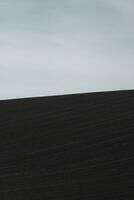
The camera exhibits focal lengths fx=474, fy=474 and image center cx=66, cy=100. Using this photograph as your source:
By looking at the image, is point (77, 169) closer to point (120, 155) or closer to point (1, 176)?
point (120, 155)

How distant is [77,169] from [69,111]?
124cm

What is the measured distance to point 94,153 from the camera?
5.16 metres

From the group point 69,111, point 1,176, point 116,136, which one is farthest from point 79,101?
point 1,176

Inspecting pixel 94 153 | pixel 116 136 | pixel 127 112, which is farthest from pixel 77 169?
pixel 127 112

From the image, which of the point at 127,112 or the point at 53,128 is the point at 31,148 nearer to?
the point at 53,128

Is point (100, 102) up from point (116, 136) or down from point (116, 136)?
up

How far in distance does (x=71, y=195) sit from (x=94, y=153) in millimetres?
604

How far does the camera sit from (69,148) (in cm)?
532

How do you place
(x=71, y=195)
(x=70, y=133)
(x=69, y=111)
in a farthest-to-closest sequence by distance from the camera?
(x=69, y=111) → (x=70, y=133) → (x=71, y=195)

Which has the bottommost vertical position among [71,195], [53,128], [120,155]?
[71,195]

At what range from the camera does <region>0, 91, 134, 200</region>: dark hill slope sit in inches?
189

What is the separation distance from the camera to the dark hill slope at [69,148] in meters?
4.80

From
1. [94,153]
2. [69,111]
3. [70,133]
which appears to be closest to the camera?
[94,153]

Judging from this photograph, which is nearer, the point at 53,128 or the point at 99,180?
the point at 99,180
